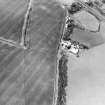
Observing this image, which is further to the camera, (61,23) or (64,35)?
(64,35)

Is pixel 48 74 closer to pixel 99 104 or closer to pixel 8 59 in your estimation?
pixel 8 59

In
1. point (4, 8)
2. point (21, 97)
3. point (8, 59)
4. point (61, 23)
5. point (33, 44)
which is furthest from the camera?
point (61, 23)

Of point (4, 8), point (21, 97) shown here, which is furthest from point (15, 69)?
point (4, 8)

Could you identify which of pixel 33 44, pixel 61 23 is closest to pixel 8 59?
pixel 33 44

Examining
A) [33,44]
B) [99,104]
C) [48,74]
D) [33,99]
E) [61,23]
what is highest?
[61,23]

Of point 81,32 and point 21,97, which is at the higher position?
point 81,32

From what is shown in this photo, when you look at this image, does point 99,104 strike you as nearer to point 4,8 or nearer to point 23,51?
point 23,51

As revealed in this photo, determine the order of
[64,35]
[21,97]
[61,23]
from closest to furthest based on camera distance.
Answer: [21,97] < [61,23] < [64,35]
